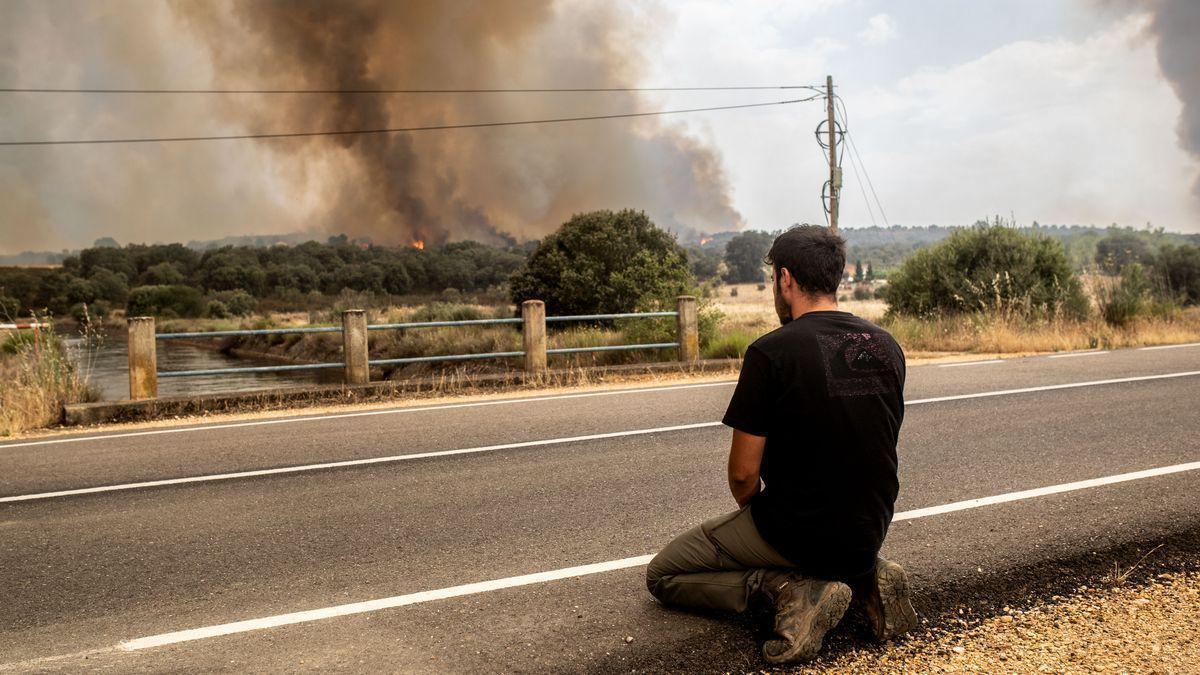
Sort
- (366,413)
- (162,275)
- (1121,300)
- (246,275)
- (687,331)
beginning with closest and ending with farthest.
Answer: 1. (366,413)
2. (687,331)
3. (1121,300)
4. (162,275)
5. (246,275)

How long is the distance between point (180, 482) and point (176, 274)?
214 feet

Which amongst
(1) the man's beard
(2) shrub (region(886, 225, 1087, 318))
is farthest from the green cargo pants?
(2) shrub (region(886, 225, 1087, 318))

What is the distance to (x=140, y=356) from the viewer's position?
10.9m

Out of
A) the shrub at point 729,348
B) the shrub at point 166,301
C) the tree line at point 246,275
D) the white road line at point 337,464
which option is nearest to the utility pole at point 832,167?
the shrub at point 729,348

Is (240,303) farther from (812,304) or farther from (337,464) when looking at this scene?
(812,304)

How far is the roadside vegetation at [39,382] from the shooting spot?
10.2m

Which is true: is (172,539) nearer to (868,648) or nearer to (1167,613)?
(868,648)

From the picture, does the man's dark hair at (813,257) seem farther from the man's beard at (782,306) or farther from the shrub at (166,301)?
the shrub at (166,301)

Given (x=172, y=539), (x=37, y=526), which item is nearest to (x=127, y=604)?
(x=172, y=539)

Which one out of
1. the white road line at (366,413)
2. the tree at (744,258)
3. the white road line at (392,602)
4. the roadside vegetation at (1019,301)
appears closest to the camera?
the white road line at (392,602)

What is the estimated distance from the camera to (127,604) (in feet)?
13.7

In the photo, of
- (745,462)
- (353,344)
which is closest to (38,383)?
(353,344)

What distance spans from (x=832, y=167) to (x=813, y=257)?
81.1 ft

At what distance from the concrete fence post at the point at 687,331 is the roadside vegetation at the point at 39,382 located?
8986 millimetres
